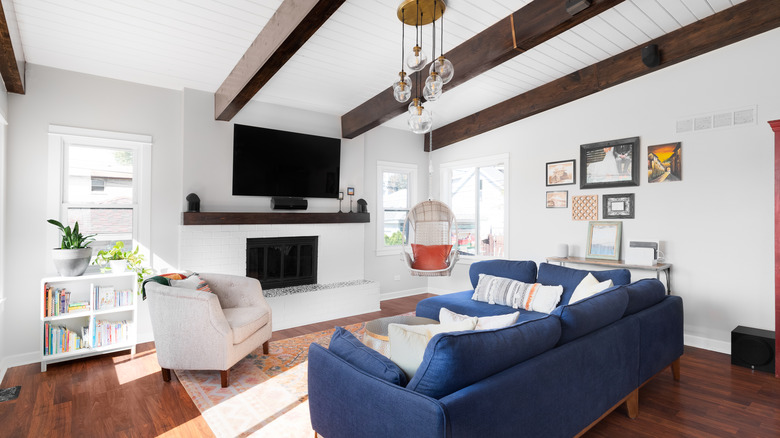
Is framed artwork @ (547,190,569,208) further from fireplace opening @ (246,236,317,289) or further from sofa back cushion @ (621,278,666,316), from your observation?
fireplace opening @ (246,236,317,289)

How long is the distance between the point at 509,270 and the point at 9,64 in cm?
440

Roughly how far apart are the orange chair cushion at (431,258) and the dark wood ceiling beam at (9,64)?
373 centimetres

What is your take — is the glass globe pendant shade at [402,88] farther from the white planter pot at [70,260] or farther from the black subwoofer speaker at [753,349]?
the black subwoofer speaker at [753,349]

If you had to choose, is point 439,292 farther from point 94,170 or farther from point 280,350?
point 94,170

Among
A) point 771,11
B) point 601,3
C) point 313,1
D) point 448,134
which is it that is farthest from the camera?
point 448,134

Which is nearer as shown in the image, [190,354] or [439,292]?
[190,354]

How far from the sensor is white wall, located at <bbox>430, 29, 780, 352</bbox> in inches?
140

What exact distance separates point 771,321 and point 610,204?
67.2 inches

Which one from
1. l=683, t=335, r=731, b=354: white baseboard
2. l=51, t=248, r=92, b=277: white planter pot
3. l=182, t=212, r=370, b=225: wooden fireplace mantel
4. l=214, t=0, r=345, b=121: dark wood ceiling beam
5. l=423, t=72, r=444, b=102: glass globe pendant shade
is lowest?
l=683, t=335, r=731, b=354: white baseboard

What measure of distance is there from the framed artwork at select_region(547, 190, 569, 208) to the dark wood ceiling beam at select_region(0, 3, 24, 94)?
5146 millimetres

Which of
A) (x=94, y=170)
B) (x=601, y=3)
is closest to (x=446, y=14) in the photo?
(x=601, y=3)

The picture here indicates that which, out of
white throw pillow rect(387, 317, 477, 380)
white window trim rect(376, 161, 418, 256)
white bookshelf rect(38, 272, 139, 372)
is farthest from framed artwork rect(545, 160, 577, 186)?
white bookshelf rect(38, 272, 139, 372)

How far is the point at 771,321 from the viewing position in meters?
3.54

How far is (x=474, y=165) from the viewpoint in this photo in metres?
5.96
